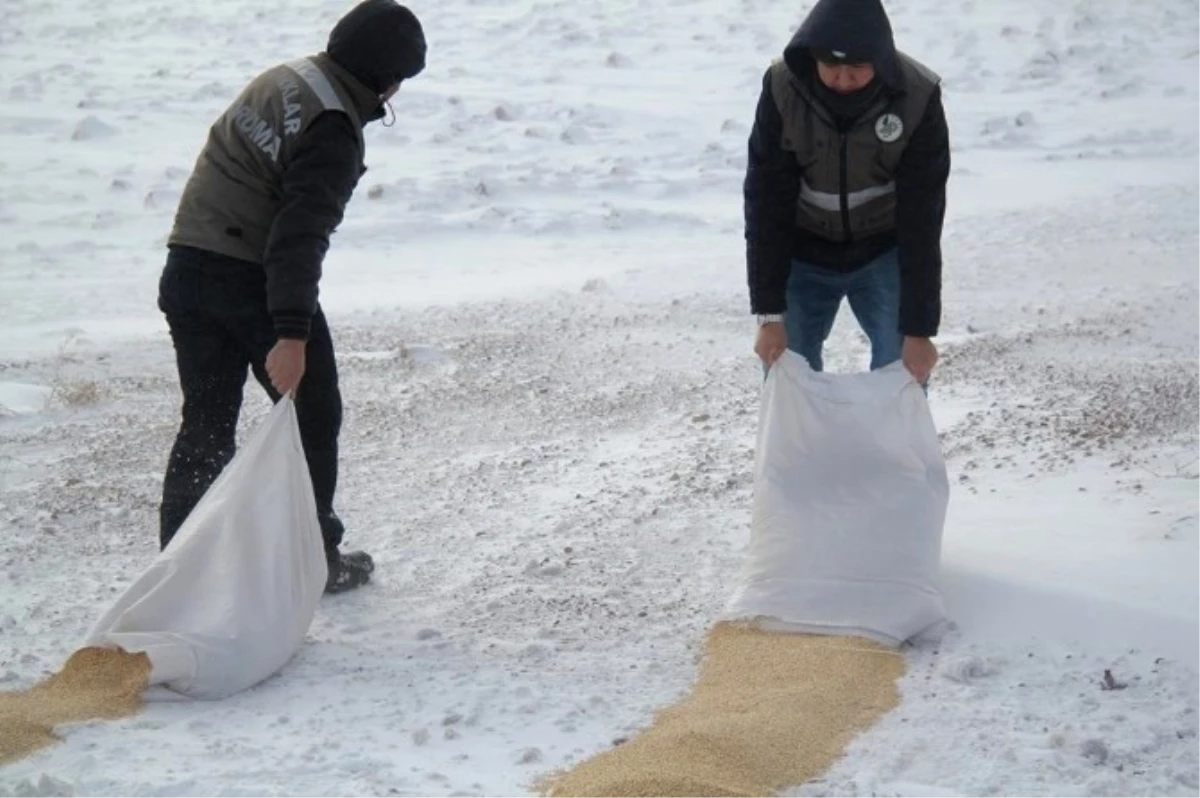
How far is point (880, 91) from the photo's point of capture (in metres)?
3.97

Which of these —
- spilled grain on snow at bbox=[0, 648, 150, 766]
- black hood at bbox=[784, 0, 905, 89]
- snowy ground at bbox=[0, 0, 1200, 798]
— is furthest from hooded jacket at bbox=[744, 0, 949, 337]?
spilled grain on snow at bbox=[0, 648, 150, 766]

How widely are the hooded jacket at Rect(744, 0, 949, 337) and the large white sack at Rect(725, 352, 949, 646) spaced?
223 millimetres

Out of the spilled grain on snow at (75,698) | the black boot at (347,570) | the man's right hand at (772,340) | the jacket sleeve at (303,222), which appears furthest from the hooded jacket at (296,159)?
the man's right hand at (772,340)

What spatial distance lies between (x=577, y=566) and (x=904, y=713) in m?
1.35

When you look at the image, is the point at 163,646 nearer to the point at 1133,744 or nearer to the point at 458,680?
the point at 458,680

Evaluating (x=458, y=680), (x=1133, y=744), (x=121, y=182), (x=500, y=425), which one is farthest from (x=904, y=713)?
(x=121, y=182)

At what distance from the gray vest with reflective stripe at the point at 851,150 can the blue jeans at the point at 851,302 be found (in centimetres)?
13

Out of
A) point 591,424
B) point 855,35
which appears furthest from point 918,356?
point 591,424

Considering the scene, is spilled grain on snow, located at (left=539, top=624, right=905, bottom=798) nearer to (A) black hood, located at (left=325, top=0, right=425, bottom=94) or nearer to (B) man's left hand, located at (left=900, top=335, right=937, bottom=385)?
(B) man's left hand, located at (left=900, top=335, right=937, bottom=385)

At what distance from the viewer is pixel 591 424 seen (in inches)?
240

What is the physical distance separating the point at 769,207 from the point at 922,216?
0.38 metres

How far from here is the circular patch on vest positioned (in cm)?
398

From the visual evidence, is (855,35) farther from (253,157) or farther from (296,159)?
(253,157)

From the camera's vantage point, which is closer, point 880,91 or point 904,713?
point 904,713
